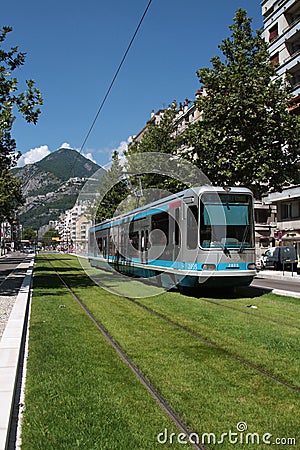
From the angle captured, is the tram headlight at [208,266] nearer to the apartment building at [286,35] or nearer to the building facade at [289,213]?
the apartment building at [286,35]

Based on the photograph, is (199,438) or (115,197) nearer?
(199,438)

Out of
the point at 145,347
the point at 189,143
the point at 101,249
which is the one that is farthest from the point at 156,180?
the point at 145,347

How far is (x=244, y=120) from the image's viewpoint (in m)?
23.9

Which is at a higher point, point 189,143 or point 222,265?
point 189,143

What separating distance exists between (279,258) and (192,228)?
23.9 metres

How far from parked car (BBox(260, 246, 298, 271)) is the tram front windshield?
69.4 feet

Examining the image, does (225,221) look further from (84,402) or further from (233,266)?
(84,402)

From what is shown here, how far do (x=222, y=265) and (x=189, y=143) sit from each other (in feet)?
41.1

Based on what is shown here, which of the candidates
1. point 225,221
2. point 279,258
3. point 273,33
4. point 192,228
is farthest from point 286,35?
point 192,228

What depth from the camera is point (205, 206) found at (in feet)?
45.4

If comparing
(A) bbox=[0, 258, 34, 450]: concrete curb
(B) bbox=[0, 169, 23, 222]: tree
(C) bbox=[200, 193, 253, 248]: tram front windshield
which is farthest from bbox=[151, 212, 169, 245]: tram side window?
(B) bbox=[0, 169, 23, 222]: tree

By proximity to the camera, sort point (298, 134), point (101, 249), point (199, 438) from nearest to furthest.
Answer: point (199, 438) → point (298, 134) → point (101, 249)

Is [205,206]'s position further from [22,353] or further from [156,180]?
[156,180]

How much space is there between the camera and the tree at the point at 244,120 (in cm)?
2378
